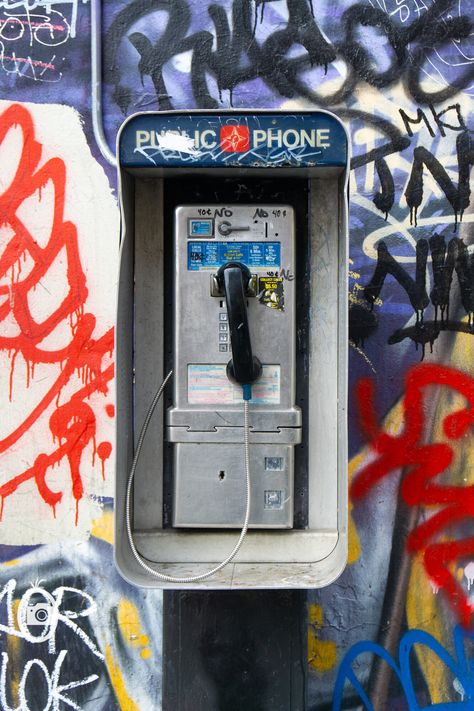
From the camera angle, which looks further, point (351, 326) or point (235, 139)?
point (351, 326)

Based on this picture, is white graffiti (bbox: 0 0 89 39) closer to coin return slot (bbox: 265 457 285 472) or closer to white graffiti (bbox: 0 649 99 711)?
coin return slot (bbox: 265 457 285 472)

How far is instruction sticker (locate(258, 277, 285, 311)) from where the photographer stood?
73.5 inches

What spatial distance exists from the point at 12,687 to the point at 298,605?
47.5 inches

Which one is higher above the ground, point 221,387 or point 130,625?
point 221,387

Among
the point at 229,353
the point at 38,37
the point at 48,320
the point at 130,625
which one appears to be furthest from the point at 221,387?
the point at 38,37

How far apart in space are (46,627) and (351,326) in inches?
57.5

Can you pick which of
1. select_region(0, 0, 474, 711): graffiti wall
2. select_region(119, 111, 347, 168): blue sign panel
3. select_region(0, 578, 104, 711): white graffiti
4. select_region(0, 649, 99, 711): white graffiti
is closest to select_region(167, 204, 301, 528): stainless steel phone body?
select_region(119, 111, 347, 168): blue sign panel

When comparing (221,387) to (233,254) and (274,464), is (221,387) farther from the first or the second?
(233,254)

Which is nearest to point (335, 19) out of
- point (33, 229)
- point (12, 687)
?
point (33, 229)

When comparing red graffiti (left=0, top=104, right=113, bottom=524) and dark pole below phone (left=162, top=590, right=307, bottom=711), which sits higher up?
red graffiti (left=0, top=104, right=113, bottom=524)

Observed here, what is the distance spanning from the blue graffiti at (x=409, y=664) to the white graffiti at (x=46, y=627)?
2.74 feet

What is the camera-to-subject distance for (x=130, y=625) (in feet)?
8.17

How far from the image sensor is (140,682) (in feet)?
8.21

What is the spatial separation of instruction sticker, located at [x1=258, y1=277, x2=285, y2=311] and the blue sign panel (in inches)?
11.3
